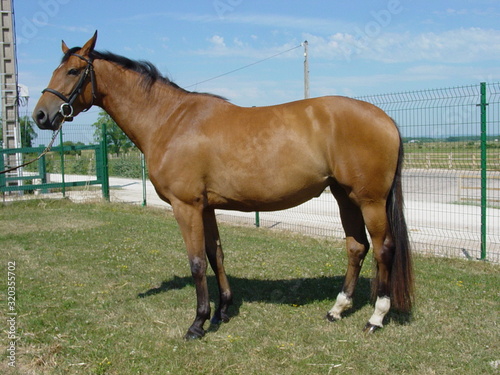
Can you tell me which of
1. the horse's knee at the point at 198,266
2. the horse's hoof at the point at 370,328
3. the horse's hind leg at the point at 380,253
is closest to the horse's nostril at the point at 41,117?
the horse's knee at the point at 198,266

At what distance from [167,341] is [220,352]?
517mm

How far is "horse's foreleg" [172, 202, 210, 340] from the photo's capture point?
13.1 ft

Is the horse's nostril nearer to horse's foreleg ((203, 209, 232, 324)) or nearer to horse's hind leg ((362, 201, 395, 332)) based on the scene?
horse's foreleg ((203, 209, 232, 324))

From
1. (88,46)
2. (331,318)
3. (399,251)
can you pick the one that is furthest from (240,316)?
(88,46)

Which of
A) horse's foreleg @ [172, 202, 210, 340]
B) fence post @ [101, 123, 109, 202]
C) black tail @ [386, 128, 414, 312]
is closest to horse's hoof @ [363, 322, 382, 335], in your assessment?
black tail @ [386, 128, 414, 312]

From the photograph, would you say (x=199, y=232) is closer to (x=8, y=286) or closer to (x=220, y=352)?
(x=220, y=352)

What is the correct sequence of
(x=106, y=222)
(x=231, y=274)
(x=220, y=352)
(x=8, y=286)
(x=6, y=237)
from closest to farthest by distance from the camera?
1. (x=220, y=352)
2. (x=8, y=286)
3. (x=231, y=274)
4. (x=6, y=237)
5. (x=106, y=222)

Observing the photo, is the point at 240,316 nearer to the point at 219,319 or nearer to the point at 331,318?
the point at 219,319

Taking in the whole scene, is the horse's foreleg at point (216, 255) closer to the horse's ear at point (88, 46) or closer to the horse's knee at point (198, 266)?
the horse's knee at point (198, 266)

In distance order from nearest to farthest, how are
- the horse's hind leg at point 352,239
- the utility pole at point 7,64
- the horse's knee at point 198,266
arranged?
the horse's knee at point 198,266 < the horse's hind leg at point 352,239 < the utility pole at point 7,64

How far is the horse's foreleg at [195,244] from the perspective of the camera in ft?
13.1

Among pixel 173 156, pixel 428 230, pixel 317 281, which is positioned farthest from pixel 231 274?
pixel 428 230

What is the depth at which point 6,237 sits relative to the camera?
27.2 ft

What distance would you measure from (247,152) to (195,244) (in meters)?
0.96
